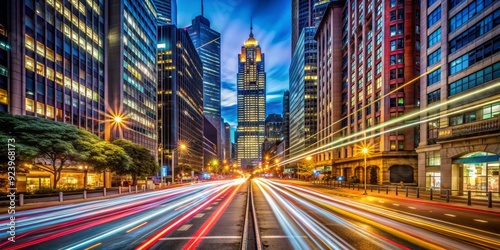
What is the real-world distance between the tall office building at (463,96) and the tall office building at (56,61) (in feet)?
192

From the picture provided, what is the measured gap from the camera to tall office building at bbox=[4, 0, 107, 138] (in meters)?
44.4

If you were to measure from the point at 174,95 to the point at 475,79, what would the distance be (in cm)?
11892

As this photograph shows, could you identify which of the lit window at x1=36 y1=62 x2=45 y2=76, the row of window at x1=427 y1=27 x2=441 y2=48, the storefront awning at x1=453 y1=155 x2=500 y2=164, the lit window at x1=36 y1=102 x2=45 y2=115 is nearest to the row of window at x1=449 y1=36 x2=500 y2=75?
the row of window at x1=427 y1=27 x2=441 y2=48

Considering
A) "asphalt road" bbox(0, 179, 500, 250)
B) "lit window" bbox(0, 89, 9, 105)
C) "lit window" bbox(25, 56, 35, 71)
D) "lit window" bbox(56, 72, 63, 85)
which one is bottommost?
"asphalt road" bbox(0, 179, 500, 250)

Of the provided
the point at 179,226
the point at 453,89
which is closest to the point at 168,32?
the point at 453,89

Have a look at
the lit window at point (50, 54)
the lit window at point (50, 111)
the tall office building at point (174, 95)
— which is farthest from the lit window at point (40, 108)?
the tall office building at point (174, 95)

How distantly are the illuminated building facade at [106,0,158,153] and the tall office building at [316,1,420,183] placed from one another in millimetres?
55932

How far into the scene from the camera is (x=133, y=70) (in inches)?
3442

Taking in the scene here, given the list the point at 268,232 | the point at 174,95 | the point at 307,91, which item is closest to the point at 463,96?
the point at 268,232

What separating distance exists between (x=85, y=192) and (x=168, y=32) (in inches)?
4731

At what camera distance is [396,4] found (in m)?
59.4

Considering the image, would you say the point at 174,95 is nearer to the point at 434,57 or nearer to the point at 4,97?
the point at 4,97

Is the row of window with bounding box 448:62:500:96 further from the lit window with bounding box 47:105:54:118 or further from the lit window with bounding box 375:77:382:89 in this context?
the lit window with bounding box 47:105:54:118

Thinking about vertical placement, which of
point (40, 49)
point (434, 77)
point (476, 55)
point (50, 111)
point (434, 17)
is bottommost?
point (50, 111)
